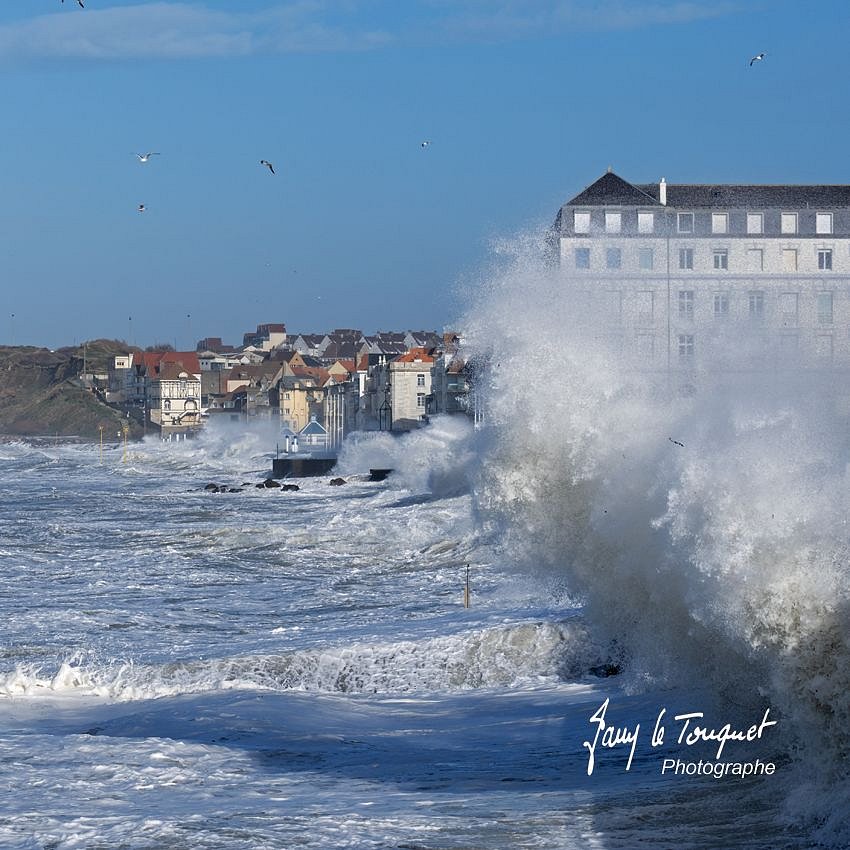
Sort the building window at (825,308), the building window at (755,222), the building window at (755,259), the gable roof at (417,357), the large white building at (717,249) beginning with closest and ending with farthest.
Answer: the building window at (825,308) → the large white building at (717,249) → the building window at (755,259) → the building window at (755,222) → the gable roof at (417,357)

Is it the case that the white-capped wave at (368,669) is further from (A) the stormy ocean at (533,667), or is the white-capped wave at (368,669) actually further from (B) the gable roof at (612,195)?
(B) the gable roof at (612,195)

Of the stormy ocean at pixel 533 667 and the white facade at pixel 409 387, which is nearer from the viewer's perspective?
the stormy ocean at pixel 533 667

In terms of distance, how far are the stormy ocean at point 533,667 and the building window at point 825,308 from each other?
57.8 ft

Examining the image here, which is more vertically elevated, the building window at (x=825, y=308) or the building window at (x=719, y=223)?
the building window at (x=719, y=223)

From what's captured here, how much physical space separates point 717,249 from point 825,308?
30.9ft

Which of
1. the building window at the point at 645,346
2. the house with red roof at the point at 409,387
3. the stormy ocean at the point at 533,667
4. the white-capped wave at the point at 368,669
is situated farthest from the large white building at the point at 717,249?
the house with red roof at the point at 409,387

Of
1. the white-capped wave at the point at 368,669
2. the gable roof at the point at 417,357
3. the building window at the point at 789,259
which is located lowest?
the white-capped wave at the point at 368,669

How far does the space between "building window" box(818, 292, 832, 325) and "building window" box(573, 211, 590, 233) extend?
9.82m

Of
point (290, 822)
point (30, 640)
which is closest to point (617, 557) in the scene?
point (290, 822)

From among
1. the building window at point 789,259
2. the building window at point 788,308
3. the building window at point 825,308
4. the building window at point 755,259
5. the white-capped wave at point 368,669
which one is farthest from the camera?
the building window at point 755,259

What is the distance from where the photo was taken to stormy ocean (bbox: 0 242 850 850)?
9727 mm

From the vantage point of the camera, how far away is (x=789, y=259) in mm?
47594

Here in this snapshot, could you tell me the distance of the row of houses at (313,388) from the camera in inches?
3986

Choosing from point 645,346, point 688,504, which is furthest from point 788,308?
point 688,504
